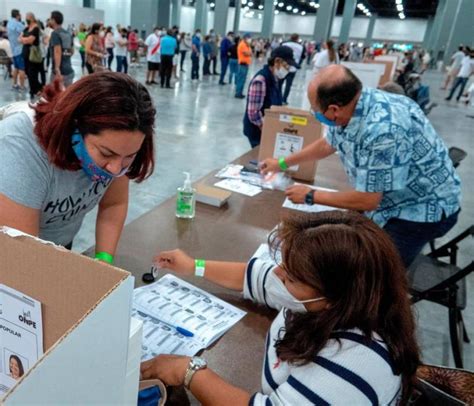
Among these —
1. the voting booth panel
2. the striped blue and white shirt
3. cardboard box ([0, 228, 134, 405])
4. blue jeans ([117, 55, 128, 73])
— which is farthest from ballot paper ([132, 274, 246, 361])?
blue jeans ([117, 55, 128, 73])

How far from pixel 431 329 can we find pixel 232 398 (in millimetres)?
1738

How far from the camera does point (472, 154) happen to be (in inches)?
223

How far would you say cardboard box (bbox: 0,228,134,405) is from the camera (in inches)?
16.0

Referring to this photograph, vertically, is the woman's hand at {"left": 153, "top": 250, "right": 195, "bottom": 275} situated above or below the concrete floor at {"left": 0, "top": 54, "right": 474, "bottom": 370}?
above

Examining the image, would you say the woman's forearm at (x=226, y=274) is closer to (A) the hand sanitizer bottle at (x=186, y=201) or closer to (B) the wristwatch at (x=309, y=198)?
(A) the hand sanitizer bottle at (x=186, y=201)

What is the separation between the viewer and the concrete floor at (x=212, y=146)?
7.09 ft

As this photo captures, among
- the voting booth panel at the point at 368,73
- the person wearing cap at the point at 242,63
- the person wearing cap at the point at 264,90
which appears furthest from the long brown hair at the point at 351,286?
the person wearing cap at the point at 242,63

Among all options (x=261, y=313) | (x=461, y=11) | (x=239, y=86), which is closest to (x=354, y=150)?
(x=261, y=313)

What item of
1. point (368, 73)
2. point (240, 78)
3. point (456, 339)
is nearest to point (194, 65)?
point (240, 78)

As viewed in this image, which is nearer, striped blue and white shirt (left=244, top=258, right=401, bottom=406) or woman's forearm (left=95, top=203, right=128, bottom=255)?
striped blue and white shirt (left=244, top=258, right=401, bottom=406)

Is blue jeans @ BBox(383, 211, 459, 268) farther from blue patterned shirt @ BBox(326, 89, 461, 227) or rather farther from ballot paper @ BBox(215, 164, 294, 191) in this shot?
ballot paper @ BBox(215, 164, 294, 191)

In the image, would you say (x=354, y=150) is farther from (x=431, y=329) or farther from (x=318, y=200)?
(x=431, y=329)

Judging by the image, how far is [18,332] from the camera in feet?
1.98

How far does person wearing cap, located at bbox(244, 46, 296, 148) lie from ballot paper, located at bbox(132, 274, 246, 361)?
214 centimetres
